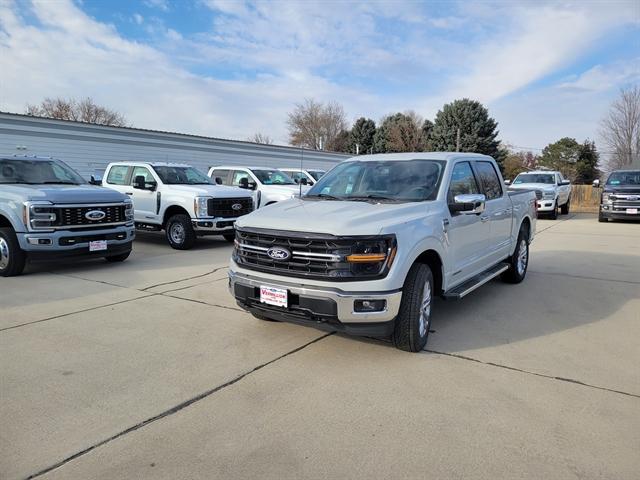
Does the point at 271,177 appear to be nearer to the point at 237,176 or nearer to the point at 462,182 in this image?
the point at 237,176

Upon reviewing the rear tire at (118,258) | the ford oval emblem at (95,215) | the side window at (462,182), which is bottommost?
the rear tire at (118,258)

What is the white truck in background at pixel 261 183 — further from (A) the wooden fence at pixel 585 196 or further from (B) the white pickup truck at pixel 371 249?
(A) the wooden fence at pixel 585 196

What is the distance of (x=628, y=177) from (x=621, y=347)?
52.9 ft

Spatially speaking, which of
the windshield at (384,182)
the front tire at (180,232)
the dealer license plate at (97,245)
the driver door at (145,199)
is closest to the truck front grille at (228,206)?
the front tire at (180,232)

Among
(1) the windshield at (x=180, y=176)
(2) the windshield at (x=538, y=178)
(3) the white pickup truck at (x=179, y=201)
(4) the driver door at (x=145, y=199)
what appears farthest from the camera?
(2) the windshield at (x=538, y=178)

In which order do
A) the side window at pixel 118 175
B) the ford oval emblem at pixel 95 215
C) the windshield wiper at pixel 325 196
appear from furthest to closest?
1. the side window at pixel 118 175
2. the ford oval emblem at pixel 95 215
3. the windshield wiper at pixel 325 196

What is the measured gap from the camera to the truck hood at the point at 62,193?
7.34m

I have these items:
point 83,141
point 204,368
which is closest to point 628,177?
point 204,368

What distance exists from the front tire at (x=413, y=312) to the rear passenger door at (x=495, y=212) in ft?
5.77

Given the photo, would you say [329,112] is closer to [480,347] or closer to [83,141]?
[83,141]

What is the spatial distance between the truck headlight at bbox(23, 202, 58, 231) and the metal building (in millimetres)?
5830

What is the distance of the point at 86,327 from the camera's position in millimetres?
4941

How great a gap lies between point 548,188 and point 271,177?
34.9 ft

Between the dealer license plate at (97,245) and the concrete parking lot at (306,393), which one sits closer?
the concrete parking lot at (306,393)
